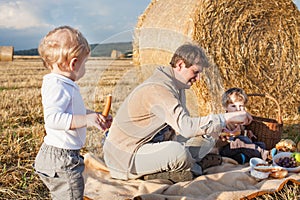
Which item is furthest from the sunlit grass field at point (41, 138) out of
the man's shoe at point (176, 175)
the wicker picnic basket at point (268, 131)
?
the wicker picnic basket at point (268, 131)

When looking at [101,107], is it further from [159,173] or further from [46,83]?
[46,83]

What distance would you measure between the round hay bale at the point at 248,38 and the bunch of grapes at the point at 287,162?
131cm

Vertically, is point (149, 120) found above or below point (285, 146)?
above

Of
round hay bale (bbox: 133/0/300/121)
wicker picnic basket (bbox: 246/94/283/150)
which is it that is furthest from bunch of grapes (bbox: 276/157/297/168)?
round hay bale (bbox: 133/0/300/121)

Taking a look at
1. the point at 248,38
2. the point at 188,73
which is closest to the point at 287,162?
the point at 188,73

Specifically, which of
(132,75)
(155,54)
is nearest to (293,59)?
(155,54)

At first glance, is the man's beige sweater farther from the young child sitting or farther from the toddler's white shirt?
the young child sitting

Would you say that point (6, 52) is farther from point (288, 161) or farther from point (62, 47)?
point (62, 47)

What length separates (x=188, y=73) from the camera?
3100 mm

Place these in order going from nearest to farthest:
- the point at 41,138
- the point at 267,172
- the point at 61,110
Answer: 1. the point at 61,110
2. the point at 267,172
3. the point at 41,138

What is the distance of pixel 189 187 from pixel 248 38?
322 centimetres

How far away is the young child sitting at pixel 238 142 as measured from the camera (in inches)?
156

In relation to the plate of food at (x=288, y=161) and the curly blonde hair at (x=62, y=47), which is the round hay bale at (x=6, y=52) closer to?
the plate of food at (x=288, y=161)

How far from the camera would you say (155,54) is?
3.81 m
